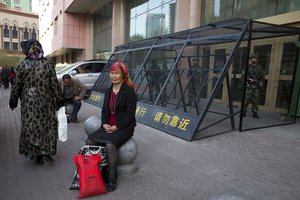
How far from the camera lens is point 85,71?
1212 cm

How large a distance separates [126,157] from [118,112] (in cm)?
62

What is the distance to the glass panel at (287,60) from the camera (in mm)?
7925

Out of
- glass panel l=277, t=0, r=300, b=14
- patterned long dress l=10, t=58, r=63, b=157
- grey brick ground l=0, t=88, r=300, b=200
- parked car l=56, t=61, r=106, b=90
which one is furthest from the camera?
parked car l=56, t=61, r=106, b=90

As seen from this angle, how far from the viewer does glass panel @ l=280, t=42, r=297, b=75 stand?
7.93 metres

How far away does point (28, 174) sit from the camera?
142 inches

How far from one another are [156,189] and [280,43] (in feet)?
23.7

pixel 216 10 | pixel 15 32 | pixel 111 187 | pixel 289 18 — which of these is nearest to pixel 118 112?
pixel 111 187

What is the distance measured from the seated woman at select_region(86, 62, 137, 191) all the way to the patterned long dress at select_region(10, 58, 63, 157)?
0.79 meters

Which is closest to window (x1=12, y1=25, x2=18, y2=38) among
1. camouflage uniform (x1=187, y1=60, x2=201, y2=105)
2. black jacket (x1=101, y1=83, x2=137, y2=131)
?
camouflage uniform (x1=187, y1=60, x2=201, y2=105)

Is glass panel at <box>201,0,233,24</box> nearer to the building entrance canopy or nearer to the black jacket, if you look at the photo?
the building entrance canopy

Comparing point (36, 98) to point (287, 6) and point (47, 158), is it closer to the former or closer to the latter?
point (47, 158)

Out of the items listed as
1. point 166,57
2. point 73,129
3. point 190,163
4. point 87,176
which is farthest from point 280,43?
point 87,176

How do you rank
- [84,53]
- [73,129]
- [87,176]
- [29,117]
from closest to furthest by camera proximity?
1. [87,176]
2. [29,117]
3. [73,129]
4. [84,53]

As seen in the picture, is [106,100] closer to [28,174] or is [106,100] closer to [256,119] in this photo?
[28,174]
